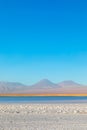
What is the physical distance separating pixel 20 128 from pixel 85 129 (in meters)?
3.50

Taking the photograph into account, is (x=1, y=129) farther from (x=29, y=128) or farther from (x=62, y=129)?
(x=62, y=129)

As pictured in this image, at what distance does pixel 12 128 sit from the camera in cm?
1689

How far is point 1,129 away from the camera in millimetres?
16359

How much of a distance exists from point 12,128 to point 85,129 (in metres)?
3.90

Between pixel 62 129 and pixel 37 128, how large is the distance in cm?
143

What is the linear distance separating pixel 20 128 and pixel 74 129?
2.93 meters

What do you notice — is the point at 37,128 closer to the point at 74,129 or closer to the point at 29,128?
the point at 29,128

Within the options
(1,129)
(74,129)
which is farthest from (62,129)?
(1,129)

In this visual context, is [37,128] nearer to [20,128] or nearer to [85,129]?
[20,128]

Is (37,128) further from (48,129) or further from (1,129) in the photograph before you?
(1,129)

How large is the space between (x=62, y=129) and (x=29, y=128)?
6.12ft

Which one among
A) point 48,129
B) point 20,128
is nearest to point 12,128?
point 20,128

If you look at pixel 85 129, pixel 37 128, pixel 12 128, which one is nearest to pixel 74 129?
pixel 85 129

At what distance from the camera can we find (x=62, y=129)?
641 inches
